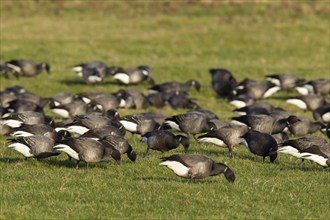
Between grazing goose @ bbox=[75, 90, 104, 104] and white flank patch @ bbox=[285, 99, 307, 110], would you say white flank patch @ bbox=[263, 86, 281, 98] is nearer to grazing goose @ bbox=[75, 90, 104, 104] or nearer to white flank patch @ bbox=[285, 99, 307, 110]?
white flank patch @ bbox=[285, 99, 307, 110]

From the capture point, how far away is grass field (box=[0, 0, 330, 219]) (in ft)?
52.4

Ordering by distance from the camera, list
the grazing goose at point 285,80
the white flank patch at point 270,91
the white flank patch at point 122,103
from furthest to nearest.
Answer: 1. the grazing goose at point 285,80
2. the white flank patch at point 270,91
3. the white flank patch at point 122,103

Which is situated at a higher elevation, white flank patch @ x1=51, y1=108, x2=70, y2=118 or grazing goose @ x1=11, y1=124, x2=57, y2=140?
grazing goose @ x1=11, y1=124, x2=57, y2=140

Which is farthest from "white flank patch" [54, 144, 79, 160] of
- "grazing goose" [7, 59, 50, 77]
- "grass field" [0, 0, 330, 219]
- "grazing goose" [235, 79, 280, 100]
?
"grazing goose" [7, 59, 50, 77]

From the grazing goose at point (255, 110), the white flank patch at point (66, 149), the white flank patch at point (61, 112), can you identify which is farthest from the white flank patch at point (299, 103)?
the white flank patch at point (66, 149)

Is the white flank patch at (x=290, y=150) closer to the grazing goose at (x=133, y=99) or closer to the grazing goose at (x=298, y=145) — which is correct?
the grazing goose at (x=298, y=145)

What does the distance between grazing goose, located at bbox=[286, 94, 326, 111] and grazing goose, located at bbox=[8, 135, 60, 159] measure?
17346 mm

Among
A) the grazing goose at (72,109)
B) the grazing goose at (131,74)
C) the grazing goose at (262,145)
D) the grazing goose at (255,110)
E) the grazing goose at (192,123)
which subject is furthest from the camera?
the grazing goose at (131,74)

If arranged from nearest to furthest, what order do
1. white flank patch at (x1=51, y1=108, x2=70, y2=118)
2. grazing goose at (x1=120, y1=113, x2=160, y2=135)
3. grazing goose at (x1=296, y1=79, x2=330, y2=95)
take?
grazing goose at (x1=120, y1=113, x2=160, y2=135) < white flank patch at (x1=51, y1=108, x2=70, y2=118) < grazing goose at (x1=296, y1=79, x2=330, y2=95)

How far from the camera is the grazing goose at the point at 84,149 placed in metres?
18.6

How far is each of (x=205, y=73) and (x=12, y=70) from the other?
35.6 feet

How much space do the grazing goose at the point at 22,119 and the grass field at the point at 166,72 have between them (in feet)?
4.71

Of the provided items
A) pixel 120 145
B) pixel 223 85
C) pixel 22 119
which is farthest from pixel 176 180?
pixel 223 85

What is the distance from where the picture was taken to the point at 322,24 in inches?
2261
